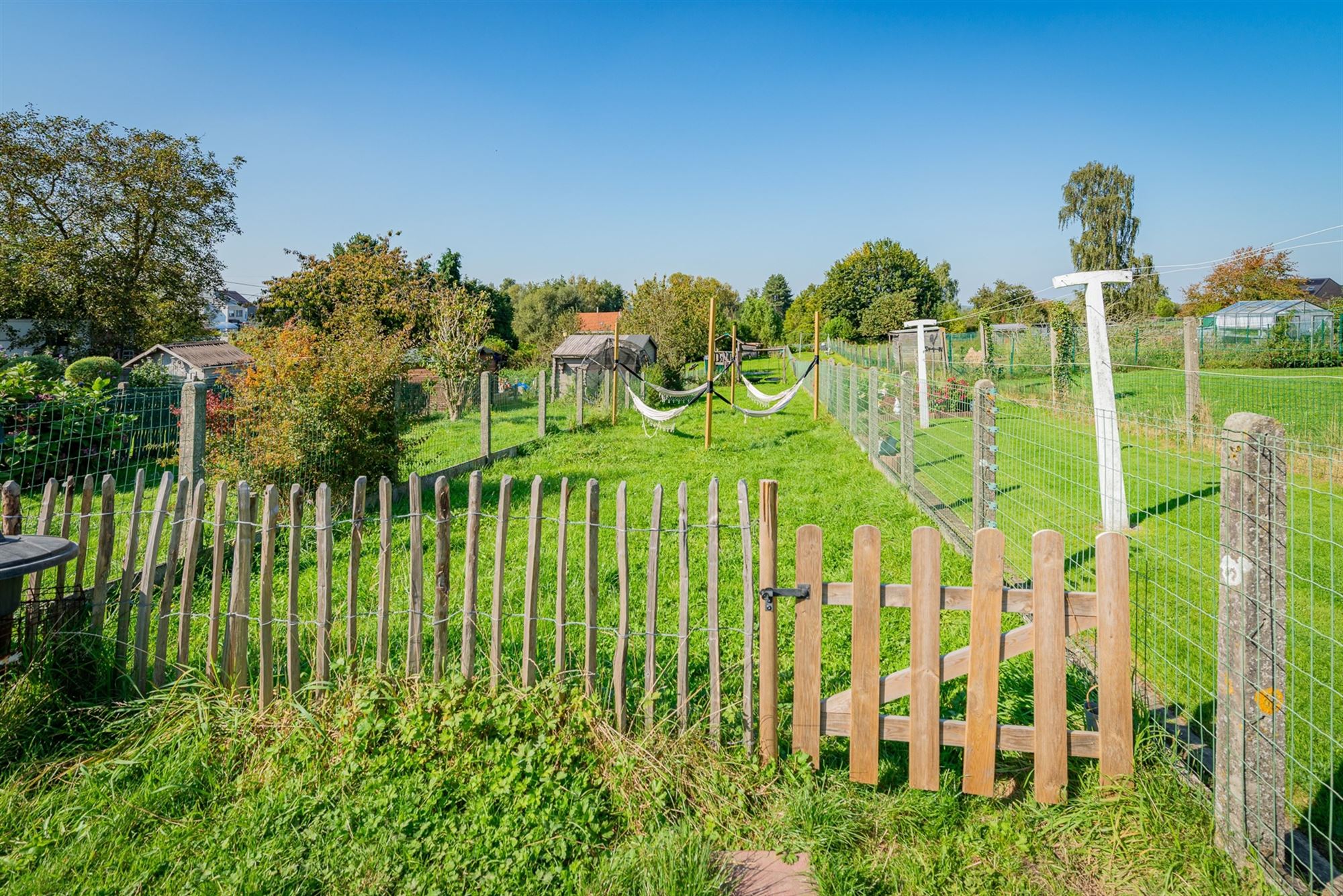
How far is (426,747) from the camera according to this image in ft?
8.77

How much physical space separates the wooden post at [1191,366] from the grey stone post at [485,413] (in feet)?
26.7

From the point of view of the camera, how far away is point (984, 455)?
4918 mm

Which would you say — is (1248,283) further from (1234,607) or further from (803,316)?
(1234,607)

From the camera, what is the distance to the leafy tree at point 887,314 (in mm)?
49469

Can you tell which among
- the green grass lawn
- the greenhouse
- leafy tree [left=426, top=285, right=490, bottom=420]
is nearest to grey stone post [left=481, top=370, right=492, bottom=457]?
leafy tree [left=426, top=285, right=490, bottom=420]

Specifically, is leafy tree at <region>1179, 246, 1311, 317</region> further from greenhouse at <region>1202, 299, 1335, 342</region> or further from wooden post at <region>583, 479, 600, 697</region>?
wooden post at <region>583, 479, 600, 697</region>

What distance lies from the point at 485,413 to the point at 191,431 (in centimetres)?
452

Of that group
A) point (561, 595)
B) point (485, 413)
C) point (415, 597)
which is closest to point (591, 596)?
point (561, 595)

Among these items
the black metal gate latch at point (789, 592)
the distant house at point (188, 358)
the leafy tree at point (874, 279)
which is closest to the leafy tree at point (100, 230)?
the distant house at point (188, 358)

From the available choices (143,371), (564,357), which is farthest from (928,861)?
(564,357)

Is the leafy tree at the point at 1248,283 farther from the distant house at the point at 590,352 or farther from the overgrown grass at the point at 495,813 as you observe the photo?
the overgrown grass at the point at 495,813

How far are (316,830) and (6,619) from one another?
1692mm

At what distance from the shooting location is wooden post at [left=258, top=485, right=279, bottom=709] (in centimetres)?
295

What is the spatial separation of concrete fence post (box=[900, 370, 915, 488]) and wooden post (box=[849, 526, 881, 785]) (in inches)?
192
